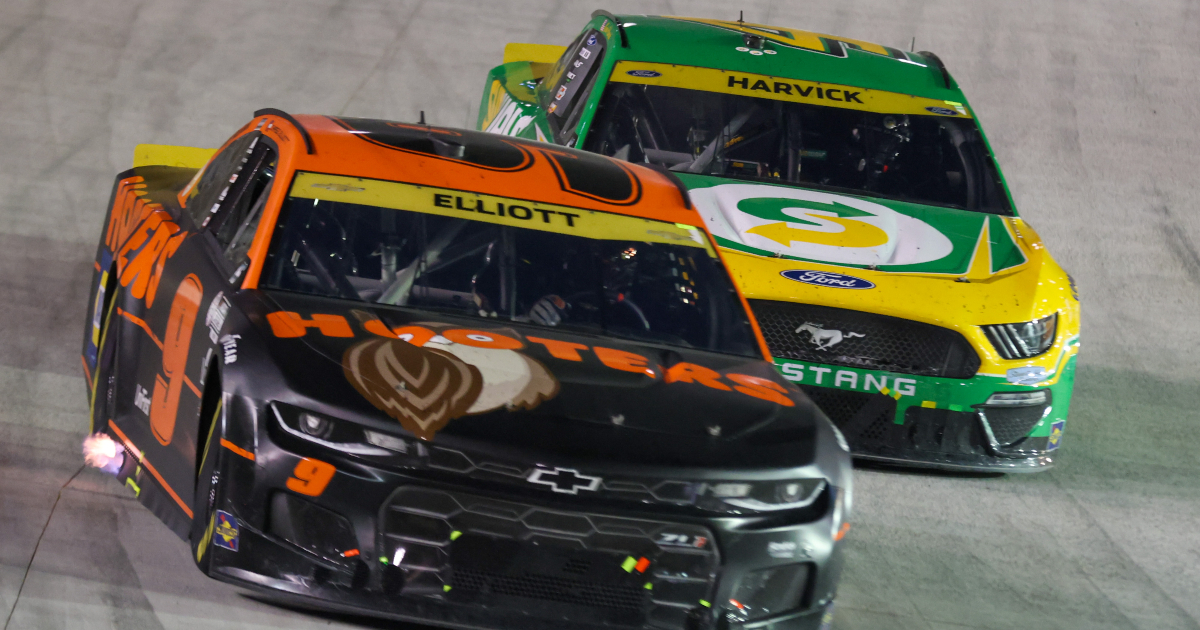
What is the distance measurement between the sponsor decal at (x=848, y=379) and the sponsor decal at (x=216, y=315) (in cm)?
262

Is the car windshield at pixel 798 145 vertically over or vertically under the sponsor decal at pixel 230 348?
under

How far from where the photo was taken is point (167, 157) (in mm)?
6371

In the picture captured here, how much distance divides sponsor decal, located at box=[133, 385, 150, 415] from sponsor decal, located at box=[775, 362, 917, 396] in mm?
2619

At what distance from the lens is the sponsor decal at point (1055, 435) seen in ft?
21.3

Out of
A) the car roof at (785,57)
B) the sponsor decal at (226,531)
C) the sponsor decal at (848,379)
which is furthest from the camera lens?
the car roof at (785,57)

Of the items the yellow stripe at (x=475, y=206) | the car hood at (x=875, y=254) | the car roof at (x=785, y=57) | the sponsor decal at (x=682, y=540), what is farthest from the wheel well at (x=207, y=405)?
the car roof at (x=785, y=57)

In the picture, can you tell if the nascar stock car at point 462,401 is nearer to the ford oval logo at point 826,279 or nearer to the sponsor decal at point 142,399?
the sponsor decal at point 142,399

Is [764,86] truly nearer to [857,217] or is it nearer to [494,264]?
[857,217]

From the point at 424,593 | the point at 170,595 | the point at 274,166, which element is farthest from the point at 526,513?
the point at 274,166

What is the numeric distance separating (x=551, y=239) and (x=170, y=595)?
1.61 metres

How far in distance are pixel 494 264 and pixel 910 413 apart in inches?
91.7

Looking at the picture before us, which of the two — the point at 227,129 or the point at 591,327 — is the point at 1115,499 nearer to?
the point at 591,327

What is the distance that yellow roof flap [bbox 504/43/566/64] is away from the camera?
1020cm

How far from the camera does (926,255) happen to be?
652 cm
